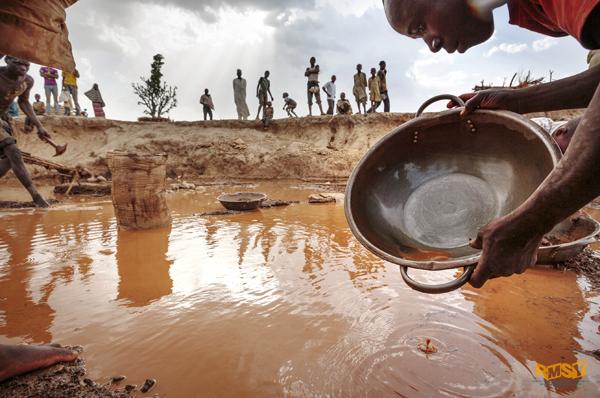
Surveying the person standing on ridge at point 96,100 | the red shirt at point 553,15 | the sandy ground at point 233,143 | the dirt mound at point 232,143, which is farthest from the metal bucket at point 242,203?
the person standing on ridge at point 96,100

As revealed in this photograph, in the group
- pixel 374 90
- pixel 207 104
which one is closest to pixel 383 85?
pixel 374 90

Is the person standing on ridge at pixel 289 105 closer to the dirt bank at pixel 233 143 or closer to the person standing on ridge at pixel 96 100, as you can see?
the dirt bank at pixel 233 143

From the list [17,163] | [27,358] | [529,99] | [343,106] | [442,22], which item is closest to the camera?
[442,22]

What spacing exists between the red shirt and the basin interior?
0.43m

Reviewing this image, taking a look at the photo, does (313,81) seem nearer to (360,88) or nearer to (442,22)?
(360,88)

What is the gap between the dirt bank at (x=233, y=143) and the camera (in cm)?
1309

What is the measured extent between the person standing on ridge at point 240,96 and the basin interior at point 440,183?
44.9 feet

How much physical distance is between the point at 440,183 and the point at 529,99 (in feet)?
2.04

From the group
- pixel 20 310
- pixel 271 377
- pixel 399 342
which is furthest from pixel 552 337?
pixel 20 310

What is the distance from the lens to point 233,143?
555 inches

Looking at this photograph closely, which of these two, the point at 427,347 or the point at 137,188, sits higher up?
the point at 137,188

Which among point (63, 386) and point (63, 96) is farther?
point (63, 96)

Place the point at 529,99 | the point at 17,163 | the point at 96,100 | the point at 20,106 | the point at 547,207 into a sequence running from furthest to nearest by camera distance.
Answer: the point at 96,100 < the point at 17,163 < the point at 20,106 < the point at 529,99 < the point at 547,207

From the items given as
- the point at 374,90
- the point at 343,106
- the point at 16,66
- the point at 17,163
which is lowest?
the point at 17,163
